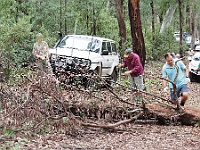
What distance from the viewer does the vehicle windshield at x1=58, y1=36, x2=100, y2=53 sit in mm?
15062

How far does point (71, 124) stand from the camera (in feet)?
25.8

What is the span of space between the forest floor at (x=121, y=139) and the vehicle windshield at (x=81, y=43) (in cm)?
610

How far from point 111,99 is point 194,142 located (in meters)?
2.08

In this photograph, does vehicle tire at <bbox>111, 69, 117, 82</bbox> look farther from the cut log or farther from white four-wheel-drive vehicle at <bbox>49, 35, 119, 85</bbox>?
the cut log

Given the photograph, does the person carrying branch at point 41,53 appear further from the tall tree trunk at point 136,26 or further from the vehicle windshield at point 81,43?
the tall tree trunk at point 136,26

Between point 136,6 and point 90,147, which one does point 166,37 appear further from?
point 90,147

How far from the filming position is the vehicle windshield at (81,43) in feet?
49.4

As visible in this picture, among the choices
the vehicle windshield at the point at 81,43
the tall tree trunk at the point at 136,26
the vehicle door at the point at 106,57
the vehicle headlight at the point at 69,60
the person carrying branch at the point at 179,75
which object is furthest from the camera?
the tall tree trunk at the point at 136,26

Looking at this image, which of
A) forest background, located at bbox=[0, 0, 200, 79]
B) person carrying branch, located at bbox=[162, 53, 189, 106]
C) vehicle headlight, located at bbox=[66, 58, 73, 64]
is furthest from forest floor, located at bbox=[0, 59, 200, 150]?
vehicle headlight, located at bbox=[66, 58, 73, 64]

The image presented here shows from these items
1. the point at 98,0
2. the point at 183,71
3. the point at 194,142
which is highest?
the point at 98,0

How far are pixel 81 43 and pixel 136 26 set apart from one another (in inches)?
87.0

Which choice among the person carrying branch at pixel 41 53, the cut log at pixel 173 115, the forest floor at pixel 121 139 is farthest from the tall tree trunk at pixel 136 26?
the forest floor at pixel 121 139

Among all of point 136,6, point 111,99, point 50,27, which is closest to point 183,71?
point 111,99

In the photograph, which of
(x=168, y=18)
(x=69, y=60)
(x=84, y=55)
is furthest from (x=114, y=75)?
(x=168, y=18)
